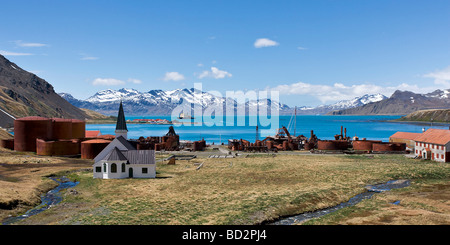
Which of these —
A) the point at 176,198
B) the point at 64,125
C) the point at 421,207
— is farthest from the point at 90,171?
the point at 421,207

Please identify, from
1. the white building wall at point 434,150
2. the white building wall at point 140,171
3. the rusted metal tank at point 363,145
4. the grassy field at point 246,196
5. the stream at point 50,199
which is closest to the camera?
the grassy field at point 246,196

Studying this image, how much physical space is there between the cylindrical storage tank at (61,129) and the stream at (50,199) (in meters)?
38.8

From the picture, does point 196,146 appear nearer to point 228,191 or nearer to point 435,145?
point 435,145

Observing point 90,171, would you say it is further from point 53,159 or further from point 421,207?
point 421,207

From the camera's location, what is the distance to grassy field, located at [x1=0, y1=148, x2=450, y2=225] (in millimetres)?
26625

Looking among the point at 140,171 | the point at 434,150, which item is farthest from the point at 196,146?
the point at 434,150

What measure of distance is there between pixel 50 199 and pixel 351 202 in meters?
29.4

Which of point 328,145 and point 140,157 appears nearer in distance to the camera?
point 140,157

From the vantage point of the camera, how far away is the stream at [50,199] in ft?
89.3

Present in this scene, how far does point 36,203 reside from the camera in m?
32.1

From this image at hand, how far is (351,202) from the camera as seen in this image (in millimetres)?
33062

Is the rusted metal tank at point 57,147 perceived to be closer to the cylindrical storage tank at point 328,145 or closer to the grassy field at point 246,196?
the grassy field at point 246,196

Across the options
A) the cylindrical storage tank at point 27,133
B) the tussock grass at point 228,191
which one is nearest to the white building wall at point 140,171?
the tussock grass at point 228,191
